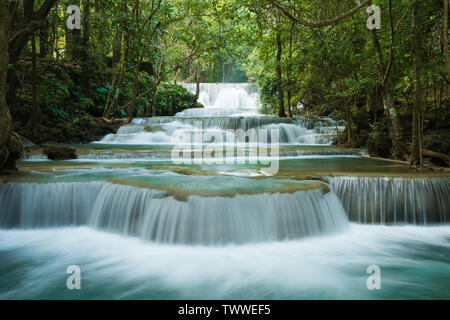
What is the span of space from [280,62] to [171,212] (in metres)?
8.84

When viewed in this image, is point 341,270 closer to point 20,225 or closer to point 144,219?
point 144,219

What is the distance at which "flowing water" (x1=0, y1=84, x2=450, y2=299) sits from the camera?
3570mm

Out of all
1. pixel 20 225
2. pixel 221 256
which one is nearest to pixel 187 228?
pixel 221 256

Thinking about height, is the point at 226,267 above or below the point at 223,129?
below

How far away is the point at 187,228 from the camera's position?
170 inches

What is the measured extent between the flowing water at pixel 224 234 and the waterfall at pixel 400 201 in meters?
0.02

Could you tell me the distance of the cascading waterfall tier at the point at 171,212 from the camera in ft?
14.3

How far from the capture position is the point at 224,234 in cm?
434

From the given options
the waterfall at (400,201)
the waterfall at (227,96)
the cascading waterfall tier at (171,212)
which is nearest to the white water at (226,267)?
the cascading waterfall tier at (171,212)

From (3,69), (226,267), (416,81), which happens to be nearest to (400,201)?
(416,81)

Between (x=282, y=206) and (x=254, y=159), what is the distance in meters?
3.84
